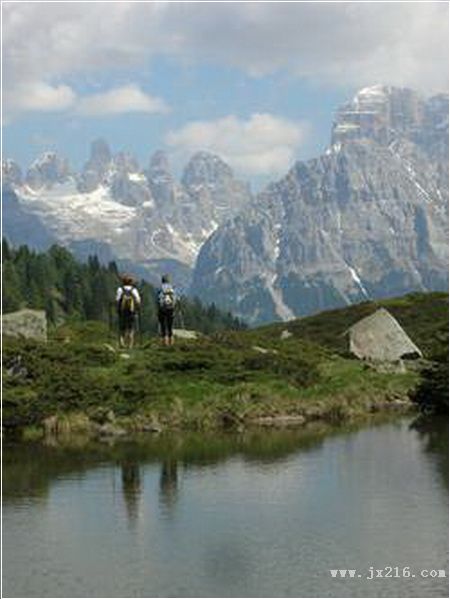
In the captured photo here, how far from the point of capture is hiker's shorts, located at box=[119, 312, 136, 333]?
158 feet

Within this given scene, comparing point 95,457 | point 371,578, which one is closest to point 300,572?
point 371,578

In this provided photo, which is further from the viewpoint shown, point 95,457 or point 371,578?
point 95,457

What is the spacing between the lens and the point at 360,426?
145 ft

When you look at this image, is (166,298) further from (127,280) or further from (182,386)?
(182,386)

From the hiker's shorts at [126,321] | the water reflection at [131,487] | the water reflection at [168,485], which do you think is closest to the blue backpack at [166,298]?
the hiker's shorts at [126,321]

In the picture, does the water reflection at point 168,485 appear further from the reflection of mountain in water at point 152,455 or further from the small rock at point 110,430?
the small rock at point 110,430

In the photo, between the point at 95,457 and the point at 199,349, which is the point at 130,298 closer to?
the point at 199,349

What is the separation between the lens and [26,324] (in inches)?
2191

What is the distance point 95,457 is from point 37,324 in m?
20.6

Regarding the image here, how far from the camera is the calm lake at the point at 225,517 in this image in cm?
2127

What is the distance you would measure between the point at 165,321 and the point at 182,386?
537 cm

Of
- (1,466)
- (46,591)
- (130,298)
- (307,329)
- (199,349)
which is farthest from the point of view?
(307,329)

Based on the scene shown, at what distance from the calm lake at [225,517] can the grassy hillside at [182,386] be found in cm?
343

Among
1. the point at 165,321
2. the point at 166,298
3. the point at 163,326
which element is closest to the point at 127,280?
the point at 166,298
